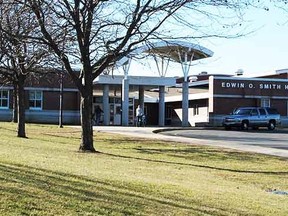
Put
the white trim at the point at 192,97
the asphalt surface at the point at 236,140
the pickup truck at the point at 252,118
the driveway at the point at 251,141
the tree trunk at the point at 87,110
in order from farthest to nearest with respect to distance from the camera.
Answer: the white trim at the point at 192,97 < the pickup truck at the point at 252,118 < the asphalt surface at the point at 236,140 < the driveway at the point at 251,141 < the tree trunk at the point at 87,110

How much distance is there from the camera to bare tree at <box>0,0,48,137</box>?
59.3ft

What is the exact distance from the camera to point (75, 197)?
7.82m

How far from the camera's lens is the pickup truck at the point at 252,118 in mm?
43812

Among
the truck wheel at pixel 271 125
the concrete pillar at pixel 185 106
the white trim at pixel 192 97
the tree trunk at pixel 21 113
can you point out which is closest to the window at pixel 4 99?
the concrete pillar at pixel 185 106

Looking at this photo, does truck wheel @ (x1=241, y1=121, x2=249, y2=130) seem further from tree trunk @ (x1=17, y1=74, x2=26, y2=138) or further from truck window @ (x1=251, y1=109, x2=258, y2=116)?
tree trunk @ (x1=17, y1=74, x2=26, y2=138)

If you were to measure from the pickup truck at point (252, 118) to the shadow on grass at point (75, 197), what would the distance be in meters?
34.7

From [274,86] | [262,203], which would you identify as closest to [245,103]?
[274,86]

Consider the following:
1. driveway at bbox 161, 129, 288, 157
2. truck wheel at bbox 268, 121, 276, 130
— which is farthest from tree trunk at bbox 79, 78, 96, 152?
truck wheel at bbox 268, 121, 276, 130

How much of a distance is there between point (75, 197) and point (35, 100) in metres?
44.2

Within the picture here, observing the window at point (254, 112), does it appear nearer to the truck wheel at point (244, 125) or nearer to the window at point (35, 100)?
the truck wheel at point (244, 125)

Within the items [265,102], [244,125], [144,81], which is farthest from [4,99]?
[265,102]

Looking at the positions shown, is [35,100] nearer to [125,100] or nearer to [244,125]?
[125,100]

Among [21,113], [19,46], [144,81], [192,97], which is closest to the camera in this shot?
[19,46]

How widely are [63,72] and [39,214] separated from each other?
19.7m
